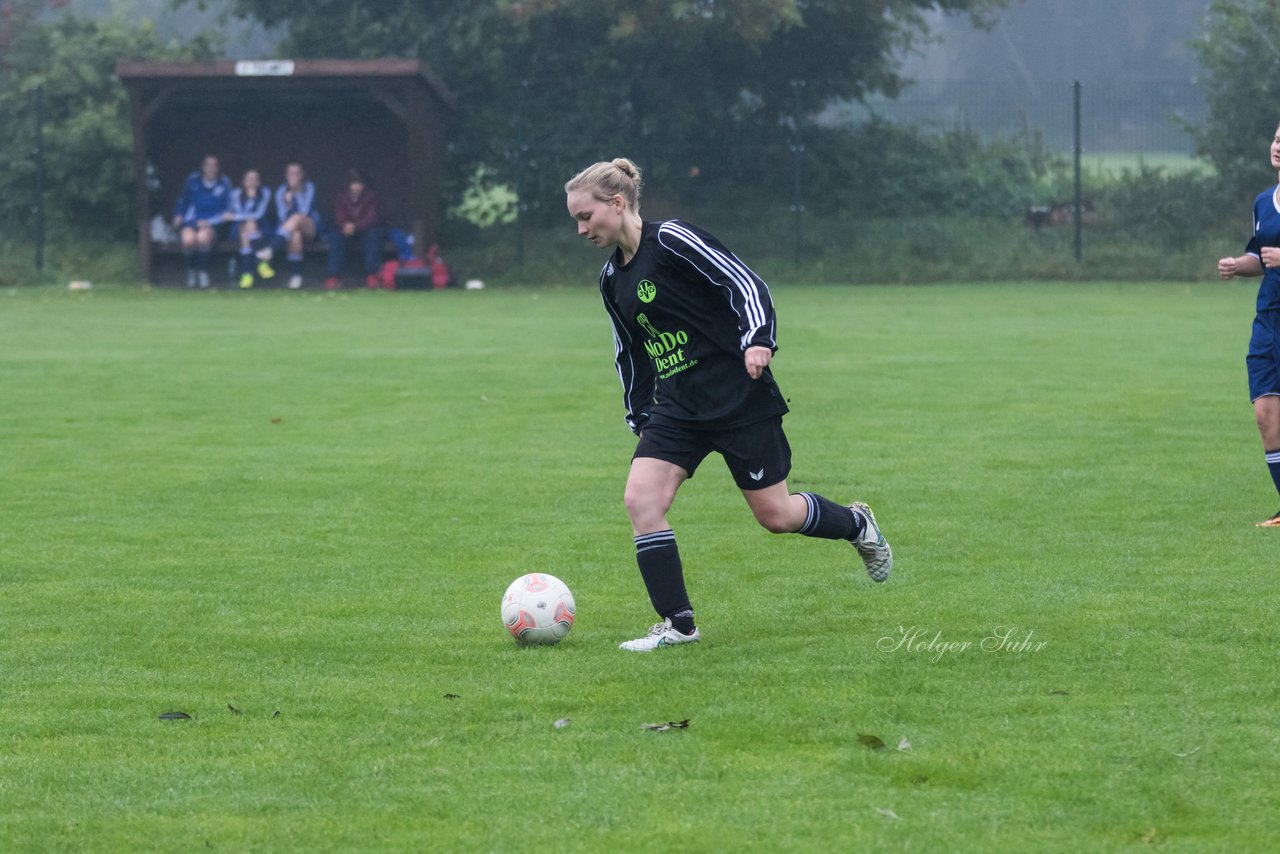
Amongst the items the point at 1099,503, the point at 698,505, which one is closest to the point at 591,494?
the point at 698,505

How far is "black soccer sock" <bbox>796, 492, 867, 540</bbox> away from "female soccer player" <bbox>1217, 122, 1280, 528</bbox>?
2551mm

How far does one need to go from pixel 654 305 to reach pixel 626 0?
82.4 feet

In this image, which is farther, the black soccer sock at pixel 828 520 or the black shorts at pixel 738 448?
the black soccer sock at pixel 828 520

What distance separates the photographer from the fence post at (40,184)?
29641mm

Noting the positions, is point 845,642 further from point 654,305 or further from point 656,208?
point 656,208

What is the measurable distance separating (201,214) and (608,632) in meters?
24.6

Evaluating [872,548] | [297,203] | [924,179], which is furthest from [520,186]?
[872,548]

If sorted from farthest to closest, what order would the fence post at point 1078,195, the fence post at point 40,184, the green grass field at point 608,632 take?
the fence post at point 1078,195 → the fence post at point 40,184 → the green grass field at point 608,632

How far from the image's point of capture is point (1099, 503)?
860cm

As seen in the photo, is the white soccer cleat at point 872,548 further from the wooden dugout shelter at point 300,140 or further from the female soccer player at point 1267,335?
the wooden dugout shelter at point 300,140

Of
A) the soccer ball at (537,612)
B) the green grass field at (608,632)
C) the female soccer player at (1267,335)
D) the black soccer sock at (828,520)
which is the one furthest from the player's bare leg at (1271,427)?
the soccer ball at (537,612)

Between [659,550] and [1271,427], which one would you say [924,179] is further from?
[659,550]

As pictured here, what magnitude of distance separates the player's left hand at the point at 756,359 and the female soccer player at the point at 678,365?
11 centimetres

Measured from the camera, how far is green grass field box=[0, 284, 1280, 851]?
4043 millimetres
